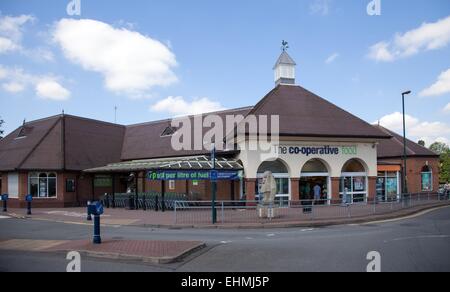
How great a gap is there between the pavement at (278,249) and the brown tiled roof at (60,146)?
1622 cm

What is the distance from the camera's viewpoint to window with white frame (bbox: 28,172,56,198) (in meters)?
33.6

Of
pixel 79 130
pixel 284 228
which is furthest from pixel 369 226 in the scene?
pixel 79 130

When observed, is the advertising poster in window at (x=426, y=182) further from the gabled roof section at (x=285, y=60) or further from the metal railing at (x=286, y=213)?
the gabled roof section at (x=285, y=60)

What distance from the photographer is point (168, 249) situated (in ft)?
40.0

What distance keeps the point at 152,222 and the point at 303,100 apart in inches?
637

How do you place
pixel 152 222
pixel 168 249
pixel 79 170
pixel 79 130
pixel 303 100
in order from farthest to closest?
1. pixel 79 130
2. pixel 79 170
3. pixel 303 100
4. pixel 152 222
5. pixel 168 249

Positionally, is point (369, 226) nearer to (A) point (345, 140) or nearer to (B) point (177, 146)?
(A) point (345, 140)

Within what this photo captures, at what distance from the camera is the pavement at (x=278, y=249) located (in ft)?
32.9

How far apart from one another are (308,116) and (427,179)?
51.7 feet

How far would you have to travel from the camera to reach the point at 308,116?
30.3 metres

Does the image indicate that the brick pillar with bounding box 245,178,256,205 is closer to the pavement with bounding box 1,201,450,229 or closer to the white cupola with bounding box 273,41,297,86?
the pavement with bounding box 1,201,450,229

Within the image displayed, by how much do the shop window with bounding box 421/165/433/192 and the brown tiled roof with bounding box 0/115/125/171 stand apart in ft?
90.6
